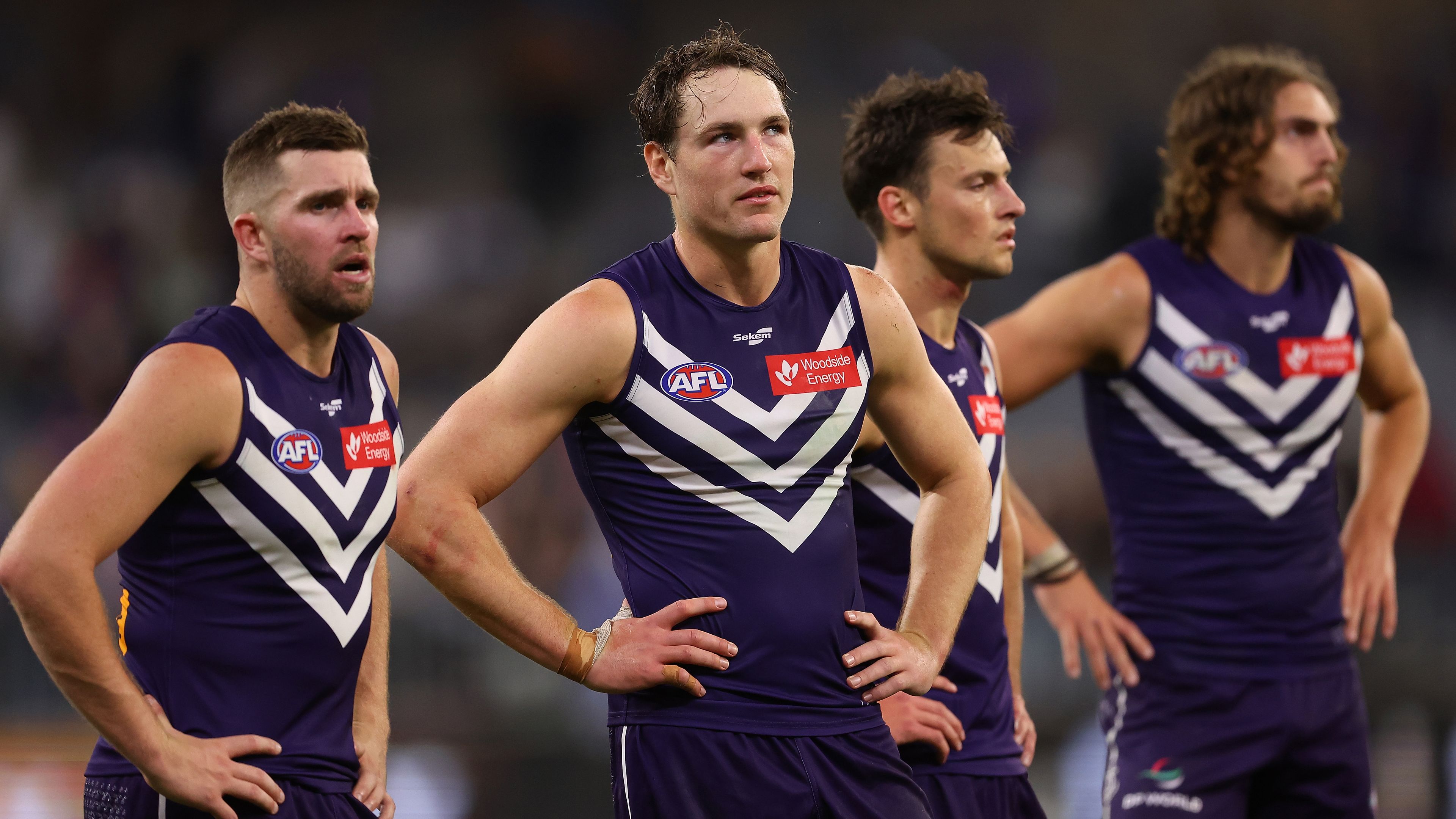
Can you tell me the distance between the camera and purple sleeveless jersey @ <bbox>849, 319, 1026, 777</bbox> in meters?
3.65

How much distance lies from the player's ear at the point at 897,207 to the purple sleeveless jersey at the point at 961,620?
1.65 feet

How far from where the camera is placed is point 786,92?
3.22 meters

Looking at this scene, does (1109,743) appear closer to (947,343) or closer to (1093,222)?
(947,343)

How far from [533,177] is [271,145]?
9128 millimetres

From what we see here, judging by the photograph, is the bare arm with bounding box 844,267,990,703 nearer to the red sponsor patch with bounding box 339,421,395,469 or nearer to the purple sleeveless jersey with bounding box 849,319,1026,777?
the purple sleeveless jersey with bounding box 849,319,1026,777

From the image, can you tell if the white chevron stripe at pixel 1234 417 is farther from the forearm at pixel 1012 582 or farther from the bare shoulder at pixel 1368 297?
the forearm at pixel 1012 582

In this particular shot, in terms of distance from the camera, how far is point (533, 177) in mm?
12227

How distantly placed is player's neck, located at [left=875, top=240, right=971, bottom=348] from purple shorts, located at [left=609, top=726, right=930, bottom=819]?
138 cm

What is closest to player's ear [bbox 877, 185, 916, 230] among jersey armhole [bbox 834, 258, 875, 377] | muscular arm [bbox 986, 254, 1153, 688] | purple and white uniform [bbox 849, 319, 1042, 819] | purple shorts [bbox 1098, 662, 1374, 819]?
purple and white uniform [bbox 849, 319, 1042, 819]

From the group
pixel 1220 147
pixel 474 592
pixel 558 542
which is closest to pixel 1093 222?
pixel 558 542

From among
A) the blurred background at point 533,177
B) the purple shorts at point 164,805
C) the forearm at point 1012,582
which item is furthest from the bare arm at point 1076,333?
the blurred background at point 533,177

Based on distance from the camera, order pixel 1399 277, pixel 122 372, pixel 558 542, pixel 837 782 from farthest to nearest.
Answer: pixel 1399 277 → pixel 122 372 → pixel 558 542 → pixel 837 782

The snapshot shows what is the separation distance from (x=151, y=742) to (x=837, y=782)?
4.49ft

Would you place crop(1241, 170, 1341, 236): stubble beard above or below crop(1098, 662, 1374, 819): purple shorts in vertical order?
above
